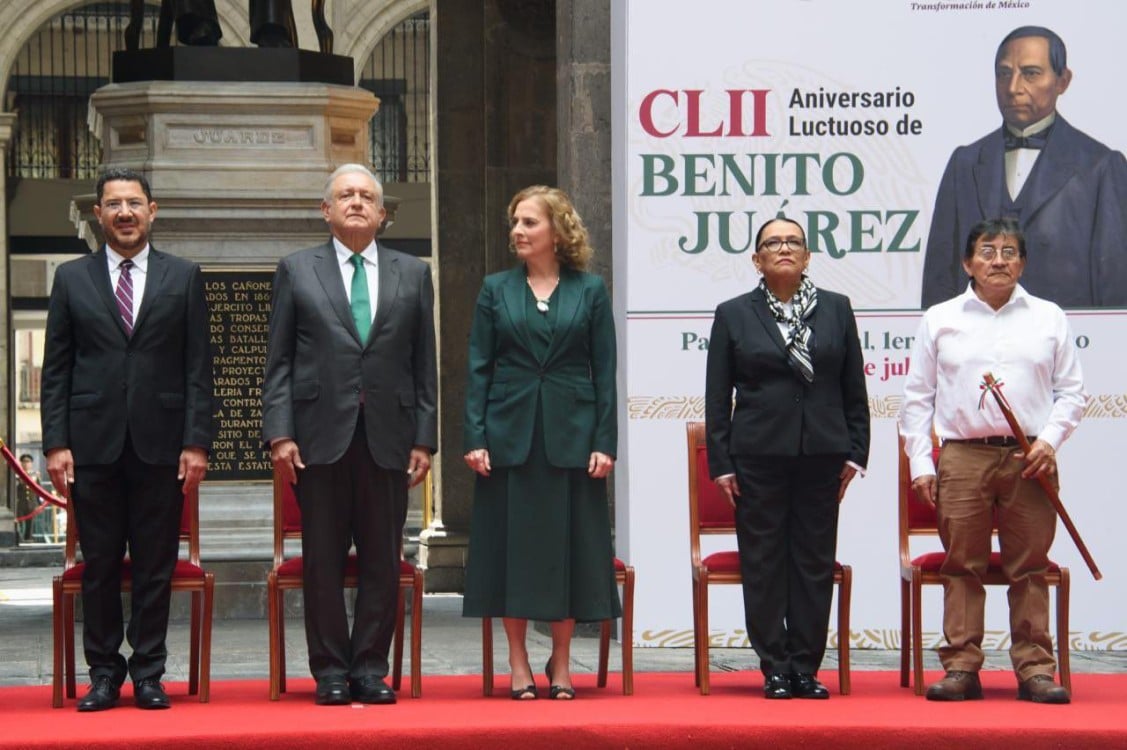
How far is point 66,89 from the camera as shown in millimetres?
25734

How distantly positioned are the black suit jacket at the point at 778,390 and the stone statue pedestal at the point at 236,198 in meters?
4.10

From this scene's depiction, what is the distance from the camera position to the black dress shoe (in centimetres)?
774

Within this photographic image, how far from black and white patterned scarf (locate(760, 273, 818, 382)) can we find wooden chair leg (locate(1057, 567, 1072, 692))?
1191 millimetres

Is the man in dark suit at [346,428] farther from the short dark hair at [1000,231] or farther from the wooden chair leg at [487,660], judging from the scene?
the short dark hair at [1000,231]

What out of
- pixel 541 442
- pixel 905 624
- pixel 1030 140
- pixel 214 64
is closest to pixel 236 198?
pixel 214 64

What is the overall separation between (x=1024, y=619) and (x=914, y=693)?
1.68ft

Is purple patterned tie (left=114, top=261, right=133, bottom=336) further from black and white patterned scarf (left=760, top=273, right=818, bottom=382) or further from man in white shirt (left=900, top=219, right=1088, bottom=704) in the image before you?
man in white shirt (left=900, top=219, right=1088, bottom=704)

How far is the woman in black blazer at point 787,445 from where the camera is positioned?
8.16 m

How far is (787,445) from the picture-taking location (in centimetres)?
813

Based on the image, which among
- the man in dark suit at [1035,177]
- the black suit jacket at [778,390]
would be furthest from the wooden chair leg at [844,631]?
the man in dark suit at [1035,177]

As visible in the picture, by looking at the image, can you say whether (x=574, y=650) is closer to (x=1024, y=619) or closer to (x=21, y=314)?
(x=1024, y=619)

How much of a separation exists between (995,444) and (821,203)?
231 cm

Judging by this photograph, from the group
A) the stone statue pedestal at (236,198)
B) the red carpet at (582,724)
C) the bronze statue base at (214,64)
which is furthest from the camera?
the bronze statue base at (214,64)

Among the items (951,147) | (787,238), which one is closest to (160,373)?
(787,238)
